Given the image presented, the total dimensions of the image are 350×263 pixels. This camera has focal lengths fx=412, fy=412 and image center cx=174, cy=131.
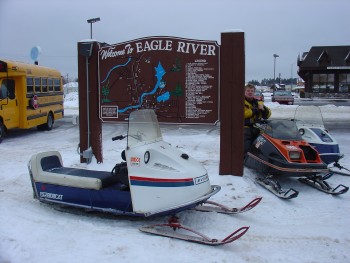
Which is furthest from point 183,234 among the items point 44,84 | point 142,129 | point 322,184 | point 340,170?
point 44,84

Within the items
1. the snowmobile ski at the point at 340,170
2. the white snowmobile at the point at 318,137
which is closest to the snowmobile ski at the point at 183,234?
the white snowmobile at the point at 318,137

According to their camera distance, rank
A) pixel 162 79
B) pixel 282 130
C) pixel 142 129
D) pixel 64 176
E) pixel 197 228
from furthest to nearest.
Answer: pixel 162 79, pixel 282 130, pixel 64 176, pixel 142 129, pixel 197 228

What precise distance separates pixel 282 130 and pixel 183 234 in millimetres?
3522

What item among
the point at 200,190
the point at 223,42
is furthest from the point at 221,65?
the point at 200,190

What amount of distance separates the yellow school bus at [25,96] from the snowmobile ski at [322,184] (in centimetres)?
926

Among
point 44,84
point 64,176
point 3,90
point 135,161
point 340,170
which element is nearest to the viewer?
point 135,161

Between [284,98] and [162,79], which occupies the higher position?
[162,79]

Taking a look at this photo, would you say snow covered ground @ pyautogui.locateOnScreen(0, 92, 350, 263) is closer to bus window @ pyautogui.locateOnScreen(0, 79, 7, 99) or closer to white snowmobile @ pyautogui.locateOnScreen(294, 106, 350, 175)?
white snowmobile @ pyautogui.locateOnScreen(294, 106, 350, 175)

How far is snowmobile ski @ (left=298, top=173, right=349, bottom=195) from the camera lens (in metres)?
7.01

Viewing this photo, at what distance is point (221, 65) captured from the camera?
7.64 metres

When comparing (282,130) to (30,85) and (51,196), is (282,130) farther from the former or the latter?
(30,85)

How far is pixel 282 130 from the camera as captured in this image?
7.64 metres

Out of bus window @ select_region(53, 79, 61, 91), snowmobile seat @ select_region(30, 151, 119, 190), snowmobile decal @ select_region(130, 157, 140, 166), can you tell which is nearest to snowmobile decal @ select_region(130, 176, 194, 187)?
snowmobile decal @ select_region(130, 157, 140, 166)

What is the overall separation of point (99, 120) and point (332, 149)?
475cm
